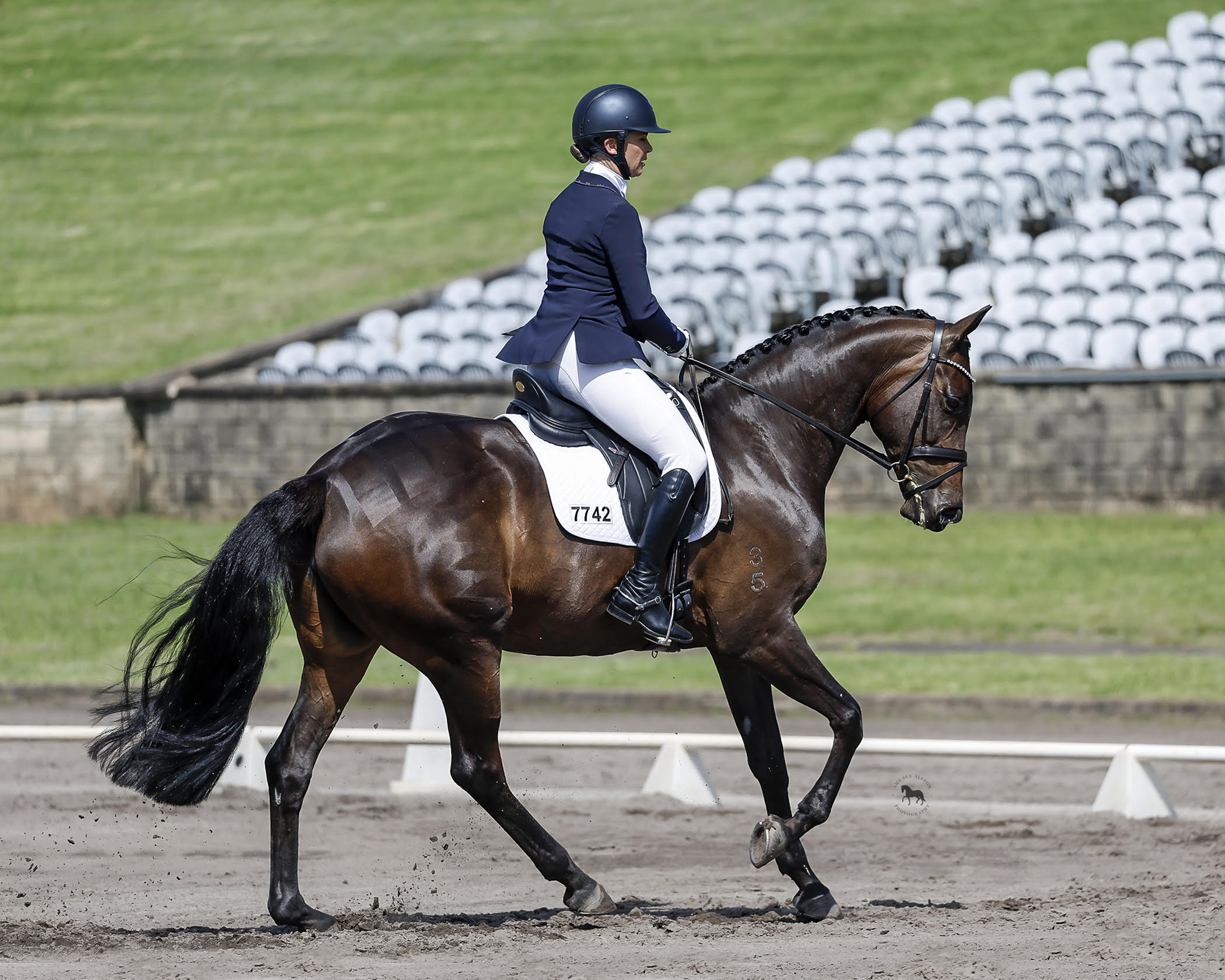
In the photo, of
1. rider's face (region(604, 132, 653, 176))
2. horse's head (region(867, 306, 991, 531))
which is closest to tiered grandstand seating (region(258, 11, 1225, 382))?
horse's head (region(867, 306, 991, 531))

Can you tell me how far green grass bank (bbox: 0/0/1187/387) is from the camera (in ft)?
95.9

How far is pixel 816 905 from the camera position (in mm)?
6465

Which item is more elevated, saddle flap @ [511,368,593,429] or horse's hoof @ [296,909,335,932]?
saddle flap @ [511,368,593,429]

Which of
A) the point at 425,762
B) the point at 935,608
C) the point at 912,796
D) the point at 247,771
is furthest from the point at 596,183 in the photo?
the point at 935,608

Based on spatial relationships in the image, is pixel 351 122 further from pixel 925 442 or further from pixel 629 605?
pixel 629 605

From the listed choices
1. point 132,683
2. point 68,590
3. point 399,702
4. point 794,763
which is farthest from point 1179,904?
point 68,590

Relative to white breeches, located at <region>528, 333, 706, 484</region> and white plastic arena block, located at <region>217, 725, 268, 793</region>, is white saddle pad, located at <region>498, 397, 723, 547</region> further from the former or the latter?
white plastic arena block, located at <region>217, 725, 268, 793</region>

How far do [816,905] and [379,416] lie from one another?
47.9 ft

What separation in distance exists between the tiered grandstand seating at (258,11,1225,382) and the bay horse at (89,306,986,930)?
13.2m

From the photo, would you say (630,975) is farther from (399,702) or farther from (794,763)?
(399,702)

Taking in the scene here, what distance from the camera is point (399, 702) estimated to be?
490 inches

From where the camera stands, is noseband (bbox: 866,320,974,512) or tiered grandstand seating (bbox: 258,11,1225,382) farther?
tiered grandstand seating (bbox: 258,11,1225,382)

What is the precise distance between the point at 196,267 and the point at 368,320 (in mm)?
7706

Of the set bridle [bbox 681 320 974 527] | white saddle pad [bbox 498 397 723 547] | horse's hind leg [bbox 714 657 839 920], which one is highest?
bridle [bbox 681 320 974 527]
